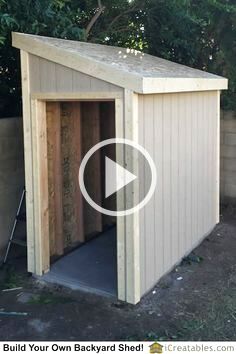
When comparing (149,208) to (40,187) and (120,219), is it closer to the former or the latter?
(120,219)

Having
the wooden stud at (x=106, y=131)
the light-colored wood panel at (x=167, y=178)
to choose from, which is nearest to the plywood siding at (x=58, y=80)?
the light-colored wood panel at (x=167, y=178)

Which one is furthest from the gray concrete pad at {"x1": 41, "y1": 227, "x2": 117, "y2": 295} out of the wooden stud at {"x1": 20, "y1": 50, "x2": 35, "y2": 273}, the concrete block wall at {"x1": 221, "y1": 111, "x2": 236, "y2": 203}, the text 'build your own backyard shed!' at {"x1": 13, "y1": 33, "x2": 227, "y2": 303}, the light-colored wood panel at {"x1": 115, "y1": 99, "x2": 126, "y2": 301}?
the concrete block wall at {"x1": 221, "y1": 111, "x2": 236, "y2": 203}

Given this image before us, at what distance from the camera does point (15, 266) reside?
502cm

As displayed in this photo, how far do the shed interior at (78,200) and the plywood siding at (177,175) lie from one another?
2.15ft

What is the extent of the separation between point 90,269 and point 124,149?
1681 millimetres

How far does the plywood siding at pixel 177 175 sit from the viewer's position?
4.22 meters

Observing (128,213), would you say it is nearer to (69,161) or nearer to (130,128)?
(130,128)

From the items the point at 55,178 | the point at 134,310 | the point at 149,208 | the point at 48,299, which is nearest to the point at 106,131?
the point at 55,178

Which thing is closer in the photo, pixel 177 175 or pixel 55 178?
pixel 177 175

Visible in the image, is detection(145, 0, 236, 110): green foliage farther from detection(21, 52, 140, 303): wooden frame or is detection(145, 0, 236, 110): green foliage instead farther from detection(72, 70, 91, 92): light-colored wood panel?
detection(21, 52, 140, 303): wooden frame

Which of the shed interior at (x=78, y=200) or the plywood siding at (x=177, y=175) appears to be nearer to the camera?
the plywood siding at (x=177, y=175)

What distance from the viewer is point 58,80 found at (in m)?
4.16

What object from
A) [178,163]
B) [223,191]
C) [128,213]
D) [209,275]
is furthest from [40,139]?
[223,191]

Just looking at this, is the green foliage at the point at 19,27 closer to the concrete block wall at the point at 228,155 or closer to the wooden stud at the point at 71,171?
the wooden stud at the point at 71,171
